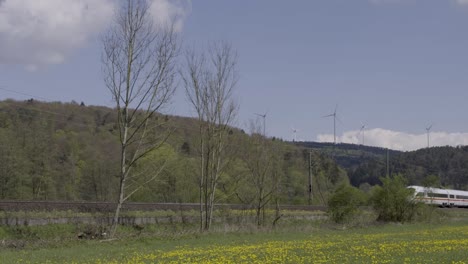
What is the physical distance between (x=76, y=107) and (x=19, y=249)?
97974 millimetres

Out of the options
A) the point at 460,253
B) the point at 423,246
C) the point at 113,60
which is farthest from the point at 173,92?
the point at 460,253

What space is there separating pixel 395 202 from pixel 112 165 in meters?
41.0

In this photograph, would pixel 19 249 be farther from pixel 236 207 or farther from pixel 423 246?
pixel 236 207

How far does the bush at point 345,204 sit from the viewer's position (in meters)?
53.5

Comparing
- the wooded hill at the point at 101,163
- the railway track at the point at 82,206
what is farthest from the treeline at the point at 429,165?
the railway track at the point at 82,206

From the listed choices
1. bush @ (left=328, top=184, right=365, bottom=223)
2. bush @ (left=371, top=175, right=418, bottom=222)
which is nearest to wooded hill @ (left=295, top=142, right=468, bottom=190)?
bush @ (left=371, top=175, right=418, bottom=222)

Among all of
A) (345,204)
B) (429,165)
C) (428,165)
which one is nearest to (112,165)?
(345,204)

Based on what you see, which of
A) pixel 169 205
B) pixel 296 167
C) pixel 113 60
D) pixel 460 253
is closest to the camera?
pixel 460 253

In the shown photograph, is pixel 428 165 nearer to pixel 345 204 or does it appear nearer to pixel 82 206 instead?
pixel 345 204

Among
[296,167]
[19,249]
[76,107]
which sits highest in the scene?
[76,107]

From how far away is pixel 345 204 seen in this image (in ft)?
176

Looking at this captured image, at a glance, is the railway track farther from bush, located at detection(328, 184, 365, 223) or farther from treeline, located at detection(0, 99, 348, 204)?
bush, located at detection(328, 184, 365, 223)

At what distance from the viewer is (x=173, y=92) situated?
35.4m

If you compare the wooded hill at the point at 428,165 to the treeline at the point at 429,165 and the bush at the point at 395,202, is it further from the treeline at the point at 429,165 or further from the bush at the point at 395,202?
the bush at the point at 395,202
